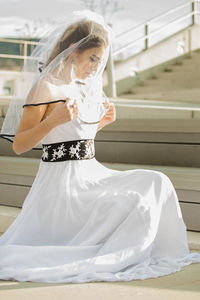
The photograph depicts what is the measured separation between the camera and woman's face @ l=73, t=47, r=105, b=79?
2.58 meters

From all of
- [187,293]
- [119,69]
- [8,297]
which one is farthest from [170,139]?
[119,69]

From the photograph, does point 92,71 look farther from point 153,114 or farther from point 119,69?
point 119,69

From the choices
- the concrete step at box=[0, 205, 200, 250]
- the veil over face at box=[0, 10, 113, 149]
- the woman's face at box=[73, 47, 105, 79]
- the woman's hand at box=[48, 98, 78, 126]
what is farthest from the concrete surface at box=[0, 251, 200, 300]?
the woman's face at box=[73, 47, 105, 79]

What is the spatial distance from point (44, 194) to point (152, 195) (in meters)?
0.51

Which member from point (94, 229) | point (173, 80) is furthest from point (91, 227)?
point (173, 80)

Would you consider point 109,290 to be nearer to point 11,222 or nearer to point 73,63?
point 73,63

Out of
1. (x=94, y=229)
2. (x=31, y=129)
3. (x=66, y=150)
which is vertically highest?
(x=31, y=129)

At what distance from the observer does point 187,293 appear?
2.18m

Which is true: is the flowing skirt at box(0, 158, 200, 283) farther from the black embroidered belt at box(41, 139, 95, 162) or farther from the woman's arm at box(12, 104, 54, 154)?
the woman's arm at box(12, 104, 54, 154)

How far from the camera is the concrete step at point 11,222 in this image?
2.94 m

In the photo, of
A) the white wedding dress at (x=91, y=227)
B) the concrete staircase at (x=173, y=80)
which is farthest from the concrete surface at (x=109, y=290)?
the concrete staircase at (x=173, y=80)

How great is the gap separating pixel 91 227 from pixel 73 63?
2.46 feet

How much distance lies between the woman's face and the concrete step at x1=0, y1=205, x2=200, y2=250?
1042mm

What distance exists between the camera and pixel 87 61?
2604mm
